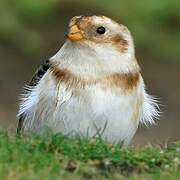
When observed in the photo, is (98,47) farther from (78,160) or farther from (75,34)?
(78,160)

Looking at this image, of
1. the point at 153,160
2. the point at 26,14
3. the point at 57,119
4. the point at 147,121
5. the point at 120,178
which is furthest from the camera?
the point at 26,14

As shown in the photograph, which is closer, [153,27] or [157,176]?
[157,176]

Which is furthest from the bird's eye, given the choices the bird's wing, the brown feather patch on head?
the bird's wing

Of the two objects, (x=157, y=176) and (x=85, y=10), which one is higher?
(x=85, y=10)

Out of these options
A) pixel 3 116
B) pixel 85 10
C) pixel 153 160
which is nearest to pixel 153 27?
pixel 85 10

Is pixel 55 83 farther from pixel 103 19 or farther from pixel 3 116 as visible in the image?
pixel 3 116

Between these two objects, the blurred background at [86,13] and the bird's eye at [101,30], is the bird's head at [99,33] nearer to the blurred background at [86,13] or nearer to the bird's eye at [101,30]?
the bird's eye at [101,30]

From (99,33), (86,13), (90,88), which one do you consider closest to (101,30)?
(99,33)

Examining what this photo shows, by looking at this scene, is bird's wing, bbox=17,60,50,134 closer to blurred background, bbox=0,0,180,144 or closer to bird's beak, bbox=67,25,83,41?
bird's beak, bbox=67,25,83,41
